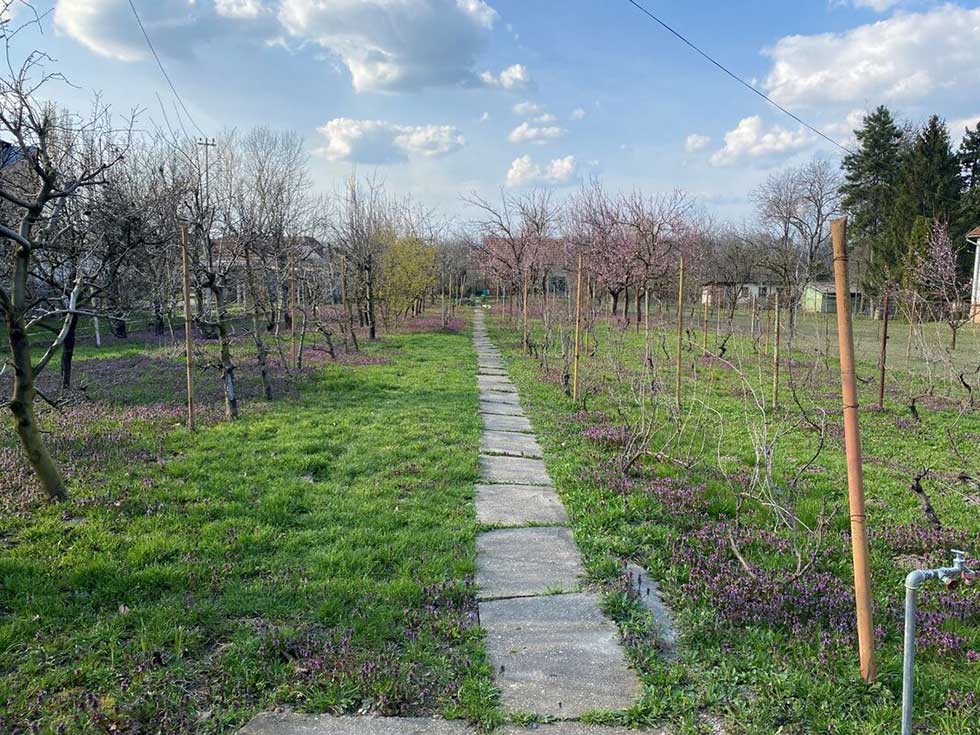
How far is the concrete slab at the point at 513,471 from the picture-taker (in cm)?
532

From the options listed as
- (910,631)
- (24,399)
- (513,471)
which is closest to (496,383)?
(513,471)

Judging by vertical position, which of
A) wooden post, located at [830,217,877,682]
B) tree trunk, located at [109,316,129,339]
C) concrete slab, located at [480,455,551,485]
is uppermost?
tree trunk, located at [109,316,129,339]

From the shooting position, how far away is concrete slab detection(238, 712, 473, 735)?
2.20 m

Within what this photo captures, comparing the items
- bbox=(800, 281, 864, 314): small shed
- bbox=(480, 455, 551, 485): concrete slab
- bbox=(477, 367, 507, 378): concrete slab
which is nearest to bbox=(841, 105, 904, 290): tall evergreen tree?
bbox=(800, 281, 864, 314): small shed

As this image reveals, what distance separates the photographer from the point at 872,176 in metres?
36.8

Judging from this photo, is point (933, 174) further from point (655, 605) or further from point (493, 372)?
point (655, 605)

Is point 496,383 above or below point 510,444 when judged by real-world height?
above

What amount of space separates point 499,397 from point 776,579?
6487 mm

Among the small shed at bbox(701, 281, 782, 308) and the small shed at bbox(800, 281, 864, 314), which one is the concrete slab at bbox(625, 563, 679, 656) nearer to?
the small shed at bbox(701, 281, 782, 308)

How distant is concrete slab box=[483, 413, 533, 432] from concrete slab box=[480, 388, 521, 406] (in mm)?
1001

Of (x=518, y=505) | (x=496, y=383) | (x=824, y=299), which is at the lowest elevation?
(x=518, y=505)

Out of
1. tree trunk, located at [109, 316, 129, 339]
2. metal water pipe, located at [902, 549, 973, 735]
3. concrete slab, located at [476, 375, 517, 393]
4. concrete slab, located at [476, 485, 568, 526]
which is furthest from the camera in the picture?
tree trunk, located at [109, 316, 129, 339]

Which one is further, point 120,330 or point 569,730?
point 120,330

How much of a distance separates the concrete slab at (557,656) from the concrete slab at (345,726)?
0.28 metres
